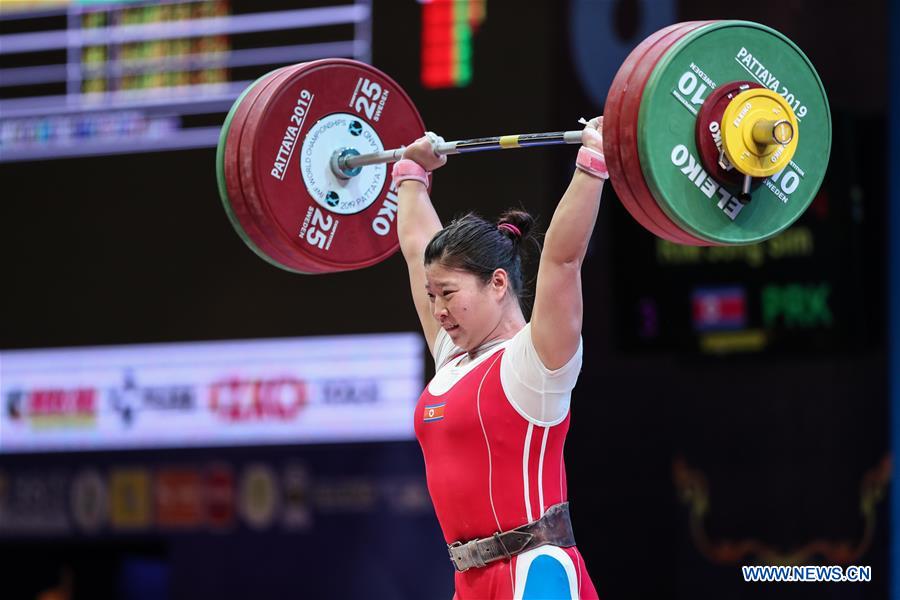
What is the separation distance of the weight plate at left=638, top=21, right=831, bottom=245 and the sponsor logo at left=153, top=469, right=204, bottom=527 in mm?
3366

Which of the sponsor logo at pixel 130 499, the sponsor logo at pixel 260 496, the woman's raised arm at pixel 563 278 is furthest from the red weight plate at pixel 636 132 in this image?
the sponsor logo at pixel 130 499

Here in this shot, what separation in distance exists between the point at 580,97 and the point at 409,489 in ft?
5.29

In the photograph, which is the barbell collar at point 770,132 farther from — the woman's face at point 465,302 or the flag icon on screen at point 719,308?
the flag icon on screen at point 719,308

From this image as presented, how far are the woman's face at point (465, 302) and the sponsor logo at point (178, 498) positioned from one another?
3035 mm

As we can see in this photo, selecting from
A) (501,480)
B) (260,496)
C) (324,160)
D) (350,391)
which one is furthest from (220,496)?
(501,480)

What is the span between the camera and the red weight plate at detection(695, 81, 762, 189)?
115 inches

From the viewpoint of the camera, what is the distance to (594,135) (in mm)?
2904

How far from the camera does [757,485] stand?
5.03 meters

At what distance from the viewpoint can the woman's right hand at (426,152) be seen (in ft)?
11.2

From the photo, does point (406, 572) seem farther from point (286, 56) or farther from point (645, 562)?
point (286, 56)

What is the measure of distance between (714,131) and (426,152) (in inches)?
30.2

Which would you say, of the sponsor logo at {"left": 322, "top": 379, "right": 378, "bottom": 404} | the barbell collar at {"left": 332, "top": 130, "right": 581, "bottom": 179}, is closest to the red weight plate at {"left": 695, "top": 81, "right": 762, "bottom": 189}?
the barbell collar at {"left": 332, "top": 130, "right": 581, "bottom": 179}

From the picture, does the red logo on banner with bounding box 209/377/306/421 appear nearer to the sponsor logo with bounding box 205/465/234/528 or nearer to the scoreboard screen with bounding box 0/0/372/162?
the sponsor logo with bounding box 205/465/234/528

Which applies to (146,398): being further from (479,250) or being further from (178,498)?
(479,250)
